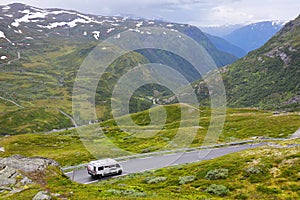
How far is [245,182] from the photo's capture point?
3194 cm

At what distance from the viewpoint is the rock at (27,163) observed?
112ft

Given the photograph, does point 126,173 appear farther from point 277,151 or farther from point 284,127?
point 284,127

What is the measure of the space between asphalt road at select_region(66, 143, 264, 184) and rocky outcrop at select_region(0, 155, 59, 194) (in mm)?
11871

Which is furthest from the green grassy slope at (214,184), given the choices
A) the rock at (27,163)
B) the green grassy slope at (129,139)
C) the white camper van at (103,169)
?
the green grassy slope at (129,139)

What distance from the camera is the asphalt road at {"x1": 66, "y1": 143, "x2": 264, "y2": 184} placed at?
4981cm

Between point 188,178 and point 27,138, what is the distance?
3382 inches

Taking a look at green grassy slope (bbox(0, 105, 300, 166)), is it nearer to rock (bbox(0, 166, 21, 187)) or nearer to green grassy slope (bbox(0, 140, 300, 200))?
green grassy slope (bbox(0, 140, 300, 200))

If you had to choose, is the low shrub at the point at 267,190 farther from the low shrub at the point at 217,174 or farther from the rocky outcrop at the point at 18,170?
the rocky outcrop at the point at 18,170

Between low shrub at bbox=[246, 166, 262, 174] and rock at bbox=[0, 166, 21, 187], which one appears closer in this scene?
rock at bbox=[0, 166, 21, 187]

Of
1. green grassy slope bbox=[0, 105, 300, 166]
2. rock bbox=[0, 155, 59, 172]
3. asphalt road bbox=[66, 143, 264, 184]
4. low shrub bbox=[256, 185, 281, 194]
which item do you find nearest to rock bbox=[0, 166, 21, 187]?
rock bbox=[0, 155, 59, 172]

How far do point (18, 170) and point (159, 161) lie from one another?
2814 centimetres

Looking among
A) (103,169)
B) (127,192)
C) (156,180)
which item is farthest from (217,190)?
(103,169)

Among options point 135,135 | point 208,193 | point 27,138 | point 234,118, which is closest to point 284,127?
point 234,118

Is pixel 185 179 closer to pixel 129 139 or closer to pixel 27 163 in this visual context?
pixel 27 163
